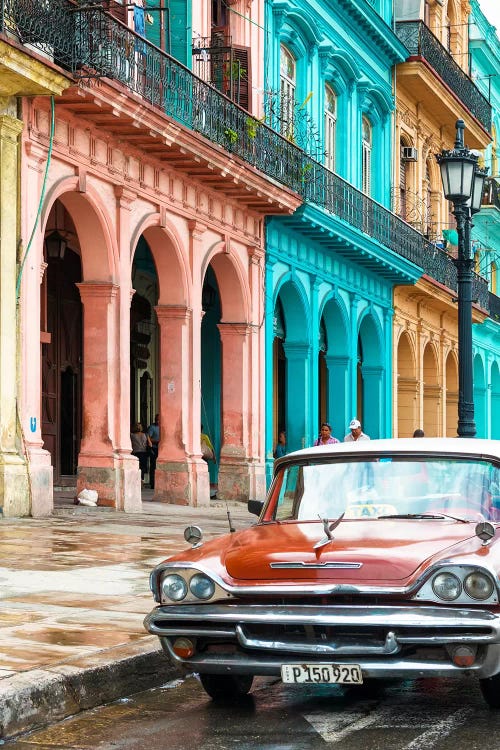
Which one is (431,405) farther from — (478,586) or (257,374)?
(478,586)

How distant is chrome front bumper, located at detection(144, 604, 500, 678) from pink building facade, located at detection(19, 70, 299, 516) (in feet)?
30.5

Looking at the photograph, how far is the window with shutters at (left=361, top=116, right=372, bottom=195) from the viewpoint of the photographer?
29875 mm

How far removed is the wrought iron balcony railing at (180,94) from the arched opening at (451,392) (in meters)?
8.68

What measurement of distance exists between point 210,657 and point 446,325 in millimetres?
31264

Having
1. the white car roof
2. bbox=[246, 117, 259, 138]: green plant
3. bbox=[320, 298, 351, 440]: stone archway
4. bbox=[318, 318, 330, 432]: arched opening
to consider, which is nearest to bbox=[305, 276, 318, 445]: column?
bbox=[320, 298, 351, 440]: stone archway

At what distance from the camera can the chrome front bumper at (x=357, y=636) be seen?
5902 mm

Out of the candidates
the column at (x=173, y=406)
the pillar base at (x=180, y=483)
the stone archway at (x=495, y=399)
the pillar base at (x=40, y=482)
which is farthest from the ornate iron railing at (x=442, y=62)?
the pillar base at (x=40, y=482)

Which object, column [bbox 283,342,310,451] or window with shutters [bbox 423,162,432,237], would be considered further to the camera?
window with shutters [bbox 423,162,432,237]

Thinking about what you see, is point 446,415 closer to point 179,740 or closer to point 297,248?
point 297,248

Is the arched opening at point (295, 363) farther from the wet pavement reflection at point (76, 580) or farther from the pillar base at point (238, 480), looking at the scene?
the wet pavement reflection at point (76, 580)

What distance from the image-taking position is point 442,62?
108 ft

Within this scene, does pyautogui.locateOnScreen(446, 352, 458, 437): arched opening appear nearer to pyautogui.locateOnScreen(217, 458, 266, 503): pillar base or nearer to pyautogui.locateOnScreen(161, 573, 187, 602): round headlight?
pyautogui.locateOnScreen(217, 458, 266, 503): pillar base

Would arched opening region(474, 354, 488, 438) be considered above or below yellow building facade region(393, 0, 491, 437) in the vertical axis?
below

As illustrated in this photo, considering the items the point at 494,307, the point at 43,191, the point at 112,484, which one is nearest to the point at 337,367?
the point at 112,484
